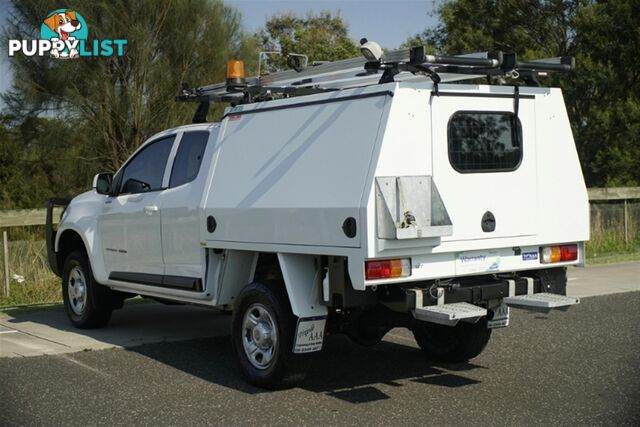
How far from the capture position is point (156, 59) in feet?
80.7

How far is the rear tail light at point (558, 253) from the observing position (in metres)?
7.38

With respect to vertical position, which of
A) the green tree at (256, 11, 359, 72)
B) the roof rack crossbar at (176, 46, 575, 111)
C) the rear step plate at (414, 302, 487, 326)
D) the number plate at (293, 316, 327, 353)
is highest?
the green tree at (256, 11, 359, 72)

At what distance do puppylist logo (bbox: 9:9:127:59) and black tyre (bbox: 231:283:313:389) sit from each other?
679 inches

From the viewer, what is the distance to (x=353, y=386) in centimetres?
740

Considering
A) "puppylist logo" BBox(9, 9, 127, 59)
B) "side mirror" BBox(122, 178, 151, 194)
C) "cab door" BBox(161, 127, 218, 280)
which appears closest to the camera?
"cab door" BBox(161, 127, 218, 280)

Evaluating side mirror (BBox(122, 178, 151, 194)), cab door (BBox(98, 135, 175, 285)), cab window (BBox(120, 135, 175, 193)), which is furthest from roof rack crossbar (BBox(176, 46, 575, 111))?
side mirror (BBox(122, 178, 151, 194))

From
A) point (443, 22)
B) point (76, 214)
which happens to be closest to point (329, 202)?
point (76, 214)

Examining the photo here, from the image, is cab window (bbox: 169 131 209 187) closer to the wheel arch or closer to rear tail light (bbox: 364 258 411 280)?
the wheel arch

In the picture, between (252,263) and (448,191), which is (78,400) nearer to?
(252,263)

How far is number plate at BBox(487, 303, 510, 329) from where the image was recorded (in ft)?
24.1

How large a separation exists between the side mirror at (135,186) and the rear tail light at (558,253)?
399 cm

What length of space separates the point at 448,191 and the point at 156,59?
748 inches

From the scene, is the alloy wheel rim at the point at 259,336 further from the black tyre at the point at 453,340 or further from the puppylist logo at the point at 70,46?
the puppylist logo at the point at 70,46

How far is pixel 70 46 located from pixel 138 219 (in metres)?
16.1
